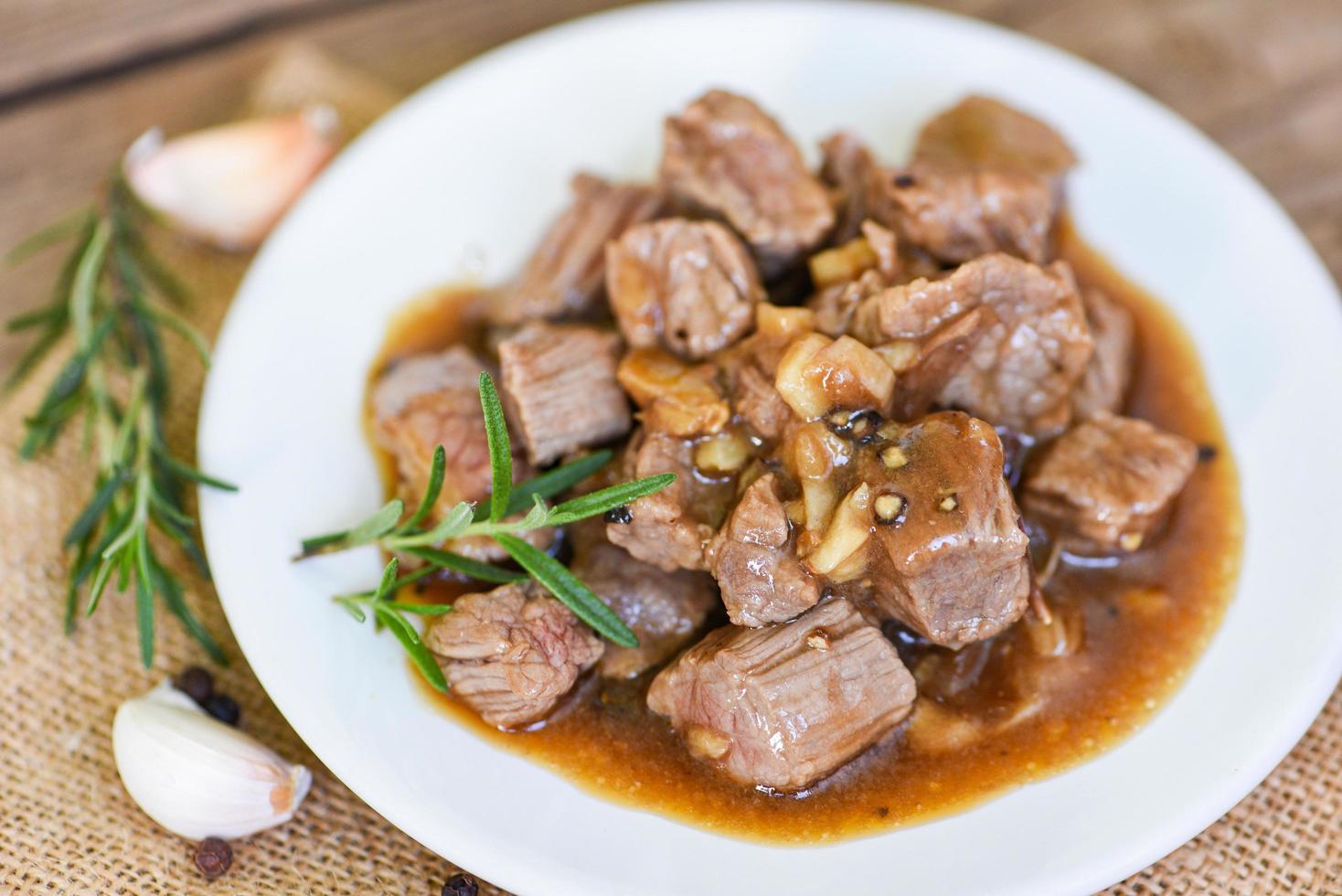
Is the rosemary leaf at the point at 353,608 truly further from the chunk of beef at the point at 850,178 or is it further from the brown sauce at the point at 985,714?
the chunk of beef at the point at 850,178

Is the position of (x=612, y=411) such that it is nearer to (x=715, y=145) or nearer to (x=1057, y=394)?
(x=715, y=145)

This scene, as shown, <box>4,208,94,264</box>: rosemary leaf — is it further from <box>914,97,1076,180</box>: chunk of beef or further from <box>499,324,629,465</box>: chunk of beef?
<box>914,97,1076,180</box>: chunk of beef

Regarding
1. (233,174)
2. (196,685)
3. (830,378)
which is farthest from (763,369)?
(233,174)

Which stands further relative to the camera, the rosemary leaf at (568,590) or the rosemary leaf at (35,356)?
the rosemary leaf at (35,356)

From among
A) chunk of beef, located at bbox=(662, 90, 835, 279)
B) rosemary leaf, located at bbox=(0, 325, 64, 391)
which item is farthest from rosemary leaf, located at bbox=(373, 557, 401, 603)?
rosemary leaf, located at bbox=(0, 325, 64, 391)

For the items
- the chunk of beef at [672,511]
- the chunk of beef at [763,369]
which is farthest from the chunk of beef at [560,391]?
the chunk of beef at [763,369]

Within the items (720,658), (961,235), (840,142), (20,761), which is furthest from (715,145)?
(20,761)
